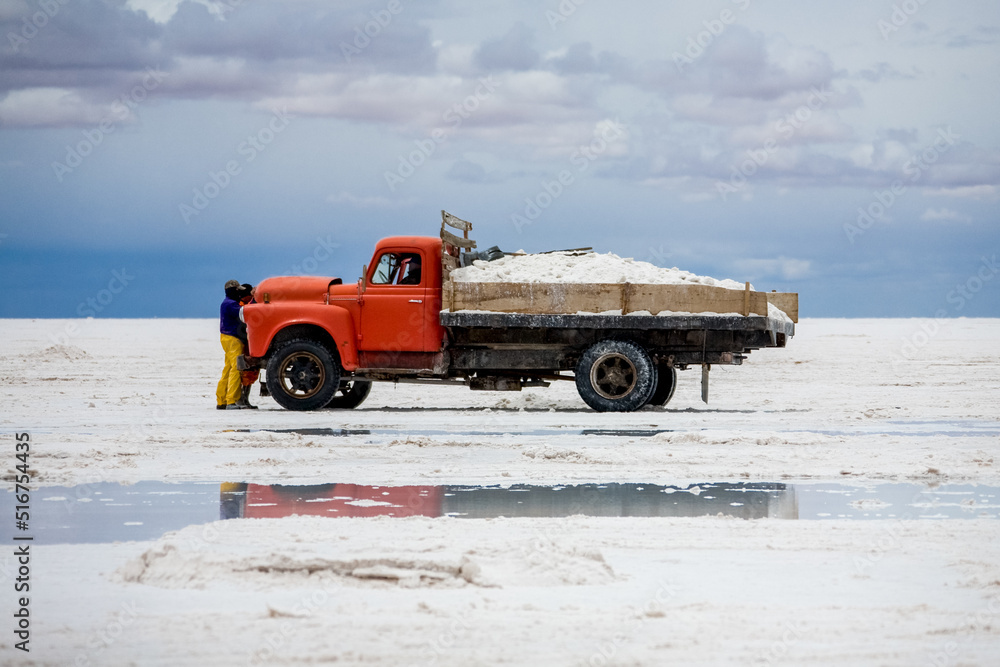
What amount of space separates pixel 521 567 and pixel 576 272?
10.5 m

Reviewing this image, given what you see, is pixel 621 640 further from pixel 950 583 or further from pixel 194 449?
pixel 194 449

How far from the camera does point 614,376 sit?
1538cm

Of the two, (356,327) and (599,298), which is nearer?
(599,298)

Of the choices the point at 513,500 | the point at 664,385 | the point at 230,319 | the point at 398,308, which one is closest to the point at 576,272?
the point at 664,385

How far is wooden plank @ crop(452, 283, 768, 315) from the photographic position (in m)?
15.1

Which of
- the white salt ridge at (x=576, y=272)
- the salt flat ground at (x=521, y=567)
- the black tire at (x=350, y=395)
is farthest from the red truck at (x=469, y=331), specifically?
the salt flat ground at (x=521, y=567)

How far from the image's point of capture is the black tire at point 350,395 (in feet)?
55.5

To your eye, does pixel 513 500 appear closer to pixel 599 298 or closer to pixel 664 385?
pixel 599 298

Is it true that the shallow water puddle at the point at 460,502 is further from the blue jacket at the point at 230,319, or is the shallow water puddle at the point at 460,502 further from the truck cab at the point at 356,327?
the blue jacket at the point at 230,319

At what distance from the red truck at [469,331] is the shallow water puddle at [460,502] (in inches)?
262

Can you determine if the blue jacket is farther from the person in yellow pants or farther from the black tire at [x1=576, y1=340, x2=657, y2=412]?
the black tire at [x1=576, y1=340, x2=657, y2=412]

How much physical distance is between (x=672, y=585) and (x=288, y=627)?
1.91 m

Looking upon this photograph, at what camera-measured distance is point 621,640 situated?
14.5ft

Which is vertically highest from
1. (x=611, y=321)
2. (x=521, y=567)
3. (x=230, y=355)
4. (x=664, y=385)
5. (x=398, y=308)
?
(x=398, y=308)
